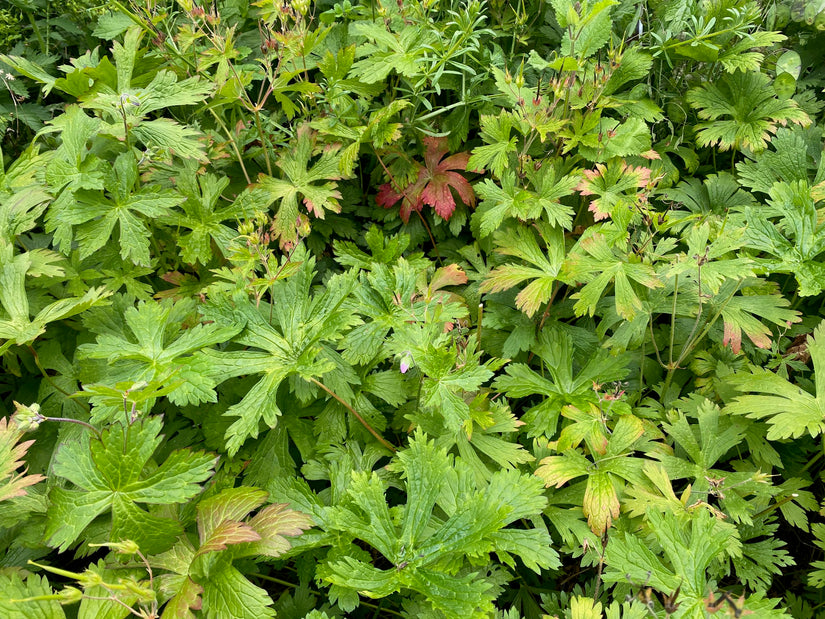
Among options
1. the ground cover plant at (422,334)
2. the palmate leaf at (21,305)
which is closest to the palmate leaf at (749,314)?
the ground cover plant at (422,334)

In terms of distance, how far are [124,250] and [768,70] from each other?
302cm

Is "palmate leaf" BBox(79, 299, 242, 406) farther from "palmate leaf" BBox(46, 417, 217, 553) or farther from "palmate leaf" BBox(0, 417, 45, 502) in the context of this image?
"palmate leaf" BBox(0, 417, 45, 502)

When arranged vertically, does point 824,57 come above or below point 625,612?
above

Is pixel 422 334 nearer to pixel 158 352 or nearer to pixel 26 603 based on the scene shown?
pixel 158 352

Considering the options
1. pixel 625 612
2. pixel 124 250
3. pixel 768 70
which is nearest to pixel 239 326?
pixel 124 250

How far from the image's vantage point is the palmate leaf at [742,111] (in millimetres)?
2457

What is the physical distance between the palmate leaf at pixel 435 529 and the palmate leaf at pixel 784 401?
0.83m

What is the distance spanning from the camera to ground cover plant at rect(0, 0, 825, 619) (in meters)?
1.54

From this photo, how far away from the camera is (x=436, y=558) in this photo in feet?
5.09

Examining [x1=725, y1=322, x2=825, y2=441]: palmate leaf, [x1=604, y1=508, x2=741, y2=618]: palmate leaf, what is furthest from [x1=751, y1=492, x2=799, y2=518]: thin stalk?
[x1=604, y1=508, x2=741, y2=618]: palmate leaf

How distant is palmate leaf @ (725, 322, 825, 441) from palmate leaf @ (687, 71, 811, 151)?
94cm

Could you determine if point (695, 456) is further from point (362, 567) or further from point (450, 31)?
point (450, 31)

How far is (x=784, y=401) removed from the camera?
1.90 m

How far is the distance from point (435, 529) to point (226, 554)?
591 mm
